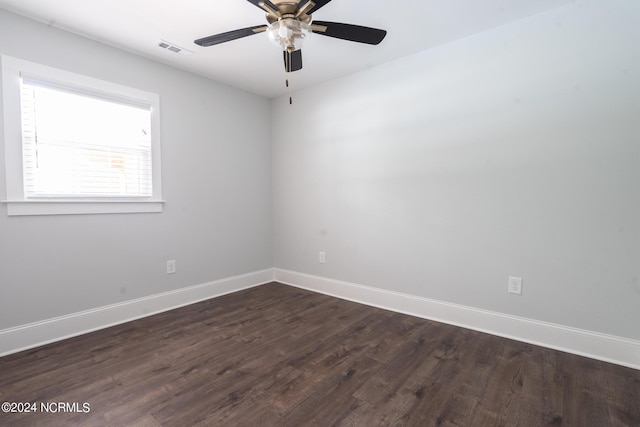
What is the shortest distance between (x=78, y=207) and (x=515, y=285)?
3.56m

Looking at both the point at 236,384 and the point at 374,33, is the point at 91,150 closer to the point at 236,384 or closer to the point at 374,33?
the point at 236,384

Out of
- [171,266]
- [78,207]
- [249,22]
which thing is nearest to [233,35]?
[249,22]

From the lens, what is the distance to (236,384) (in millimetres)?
1759

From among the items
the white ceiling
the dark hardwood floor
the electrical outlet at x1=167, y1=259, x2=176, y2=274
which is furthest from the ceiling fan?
the electrical outlet at x1=167, y1=259, x2=176, y2=274

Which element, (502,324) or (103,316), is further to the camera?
(103,316)

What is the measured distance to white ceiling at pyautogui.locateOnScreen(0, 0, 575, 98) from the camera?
2.05m

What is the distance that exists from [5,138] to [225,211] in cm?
187

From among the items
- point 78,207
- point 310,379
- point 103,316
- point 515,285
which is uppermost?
point 78,207

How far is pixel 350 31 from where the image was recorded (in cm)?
167

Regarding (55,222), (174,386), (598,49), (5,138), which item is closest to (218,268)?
(55,222)

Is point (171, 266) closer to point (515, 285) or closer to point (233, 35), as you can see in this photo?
point (233, 35)

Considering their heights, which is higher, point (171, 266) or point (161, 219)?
point (161, 219)

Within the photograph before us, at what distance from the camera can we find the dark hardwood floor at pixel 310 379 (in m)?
1.50

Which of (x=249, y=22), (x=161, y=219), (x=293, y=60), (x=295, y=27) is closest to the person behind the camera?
(x=295, y=27)
